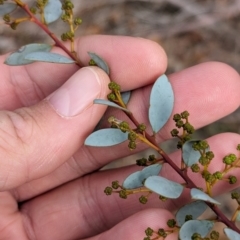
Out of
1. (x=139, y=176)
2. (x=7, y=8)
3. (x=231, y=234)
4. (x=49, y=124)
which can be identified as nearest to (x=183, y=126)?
Answer: (x=139, y=176)

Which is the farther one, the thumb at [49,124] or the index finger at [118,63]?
the index finger at [118,63]

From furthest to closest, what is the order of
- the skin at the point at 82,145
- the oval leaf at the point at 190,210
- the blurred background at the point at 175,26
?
the blurred background at the point at 175,26, the skin at the point at 82,145, the oval leaf at the point at 190,210

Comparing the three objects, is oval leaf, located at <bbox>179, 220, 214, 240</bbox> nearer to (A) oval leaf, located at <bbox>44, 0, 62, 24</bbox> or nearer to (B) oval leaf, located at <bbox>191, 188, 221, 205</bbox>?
(B) oval leaf, located at <bbox>191, 188, 221, 205</bbox>

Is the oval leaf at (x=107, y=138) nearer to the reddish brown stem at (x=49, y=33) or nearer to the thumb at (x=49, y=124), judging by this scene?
the thumb at (x=49, y=124)

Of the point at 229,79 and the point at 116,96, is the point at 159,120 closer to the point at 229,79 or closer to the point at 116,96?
the point at 116,96

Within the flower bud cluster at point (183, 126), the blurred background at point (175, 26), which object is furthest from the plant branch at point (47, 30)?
the blurred background at point (175, 26)

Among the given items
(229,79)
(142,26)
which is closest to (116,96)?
(229,79)

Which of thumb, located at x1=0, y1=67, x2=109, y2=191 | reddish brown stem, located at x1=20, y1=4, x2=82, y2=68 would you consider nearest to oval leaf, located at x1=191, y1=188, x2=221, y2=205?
thumb, located at x1=0, y1=67, x2=109, y2=191
